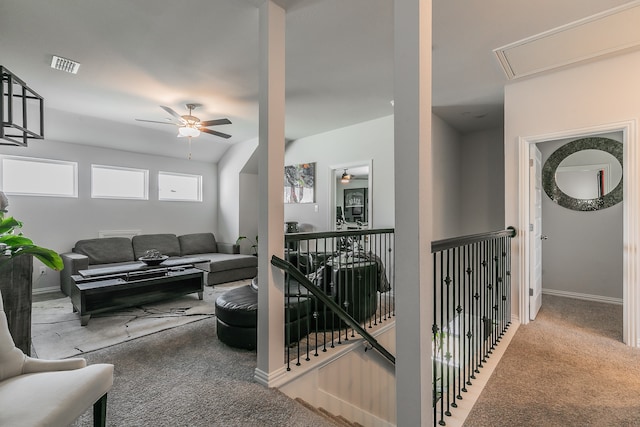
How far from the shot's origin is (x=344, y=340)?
2783mm

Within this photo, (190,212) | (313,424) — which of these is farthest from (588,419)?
(190,212)

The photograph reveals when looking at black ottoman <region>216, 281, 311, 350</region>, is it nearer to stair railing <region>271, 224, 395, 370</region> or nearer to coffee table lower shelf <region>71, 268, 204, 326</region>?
stair railing <region>271, 224, 395, 370</region>

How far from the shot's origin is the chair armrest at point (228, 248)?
6.09 metres

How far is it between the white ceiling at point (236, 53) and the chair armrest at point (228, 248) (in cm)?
267

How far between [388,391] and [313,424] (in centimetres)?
179

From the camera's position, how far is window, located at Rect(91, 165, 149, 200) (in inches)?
210


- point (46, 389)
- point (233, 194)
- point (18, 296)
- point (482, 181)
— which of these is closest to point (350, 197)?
point (482, 181)

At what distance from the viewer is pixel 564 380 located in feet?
6.68

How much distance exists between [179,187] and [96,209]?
157cm

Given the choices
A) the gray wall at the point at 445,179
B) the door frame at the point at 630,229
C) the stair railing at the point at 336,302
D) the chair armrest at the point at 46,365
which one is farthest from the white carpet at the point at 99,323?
the door frame at the point at 630,229

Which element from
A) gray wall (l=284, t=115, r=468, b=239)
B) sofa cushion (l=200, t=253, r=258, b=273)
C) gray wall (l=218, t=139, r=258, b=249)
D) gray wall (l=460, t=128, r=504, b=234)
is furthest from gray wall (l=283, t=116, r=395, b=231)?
gray wall (l=460, t=128, r=504, b=234)

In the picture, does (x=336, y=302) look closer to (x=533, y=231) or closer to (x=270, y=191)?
(x=270, y=191)

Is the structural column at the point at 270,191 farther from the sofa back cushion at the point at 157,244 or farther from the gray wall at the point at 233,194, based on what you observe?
the sofa back cushion at the point at 157,244

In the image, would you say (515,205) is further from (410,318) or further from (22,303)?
(22,303)
